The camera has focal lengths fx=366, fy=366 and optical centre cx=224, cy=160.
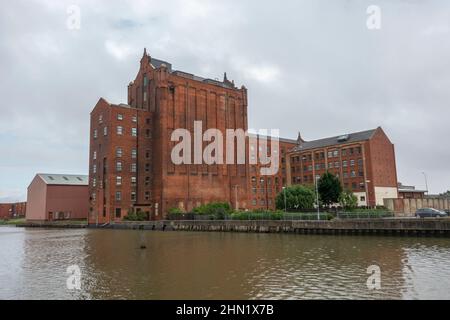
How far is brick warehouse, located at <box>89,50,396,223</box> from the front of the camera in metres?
73.0

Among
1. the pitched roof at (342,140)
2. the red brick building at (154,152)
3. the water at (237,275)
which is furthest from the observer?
the pitched roof at (342,140)

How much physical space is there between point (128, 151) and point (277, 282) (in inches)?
2537

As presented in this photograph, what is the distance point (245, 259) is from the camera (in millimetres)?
22625

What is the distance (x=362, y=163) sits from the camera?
84625 mm

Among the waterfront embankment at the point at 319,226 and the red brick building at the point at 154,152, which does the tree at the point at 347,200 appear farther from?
the waterfront embankment at the point at 319,226

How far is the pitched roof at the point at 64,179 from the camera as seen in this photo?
9738 cm

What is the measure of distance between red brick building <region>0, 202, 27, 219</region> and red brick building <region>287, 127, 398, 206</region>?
108 meters

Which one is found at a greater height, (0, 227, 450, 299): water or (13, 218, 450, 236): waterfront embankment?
(13, 218, 450, 236): waterfront embankment

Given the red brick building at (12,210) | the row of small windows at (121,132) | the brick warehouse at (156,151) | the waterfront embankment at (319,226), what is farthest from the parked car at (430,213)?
the red brick building at (12,210)

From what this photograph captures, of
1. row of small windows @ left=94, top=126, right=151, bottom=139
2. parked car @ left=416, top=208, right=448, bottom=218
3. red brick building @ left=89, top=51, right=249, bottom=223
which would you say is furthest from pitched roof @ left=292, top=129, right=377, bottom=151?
row of small windows @ left=94, top=126, right=151, bottom=139

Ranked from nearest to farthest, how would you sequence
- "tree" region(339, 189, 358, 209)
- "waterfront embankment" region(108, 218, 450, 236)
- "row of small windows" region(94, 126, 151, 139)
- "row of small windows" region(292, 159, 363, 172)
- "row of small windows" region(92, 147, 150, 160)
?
1. "waterfront embankment" region(108, 218, 450, 236)
2. "tree" region(339, 189, 358, 209)
3. "row of small windows" region(92, 147, 150, 160)
4. "row of small windows" region(94, 126, 151, 139)
5. "row of small windows" region(292, 159, 363, 172)

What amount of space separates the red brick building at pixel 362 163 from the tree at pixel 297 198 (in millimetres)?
15961

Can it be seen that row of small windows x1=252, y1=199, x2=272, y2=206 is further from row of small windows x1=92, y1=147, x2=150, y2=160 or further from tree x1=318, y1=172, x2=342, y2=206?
row of small windows x1=92, y1=147, x2=150, y2=160
